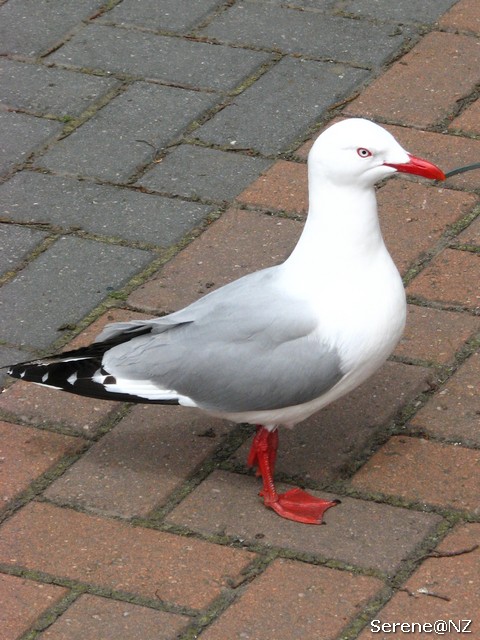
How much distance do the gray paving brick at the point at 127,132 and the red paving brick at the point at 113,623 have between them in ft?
7.07

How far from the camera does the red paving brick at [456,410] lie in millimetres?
3857

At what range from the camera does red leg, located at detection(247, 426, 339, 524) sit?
3.58 metres

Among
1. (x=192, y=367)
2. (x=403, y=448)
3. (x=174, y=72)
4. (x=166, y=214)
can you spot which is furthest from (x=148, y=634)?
(x=174, y=72)

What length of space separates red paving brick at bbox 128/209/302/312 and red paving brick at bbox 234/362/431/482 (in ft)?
2.25

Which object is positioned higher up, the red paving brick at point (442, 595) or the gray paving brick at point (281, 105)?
the gray paving brick at point (281, 105)

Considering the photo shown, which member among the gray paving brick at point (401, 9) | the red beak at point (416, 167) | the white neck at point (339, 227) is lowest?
the gray paving brick at point (401, 9)

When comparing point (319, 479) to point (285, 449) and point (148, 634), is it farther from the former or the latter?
point (148, 634)

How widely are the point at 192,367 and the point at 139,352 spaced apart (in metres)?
0.18

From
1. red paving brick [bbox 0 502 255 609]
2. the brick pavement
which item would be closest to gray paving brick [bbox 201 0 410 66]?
the brick pavement

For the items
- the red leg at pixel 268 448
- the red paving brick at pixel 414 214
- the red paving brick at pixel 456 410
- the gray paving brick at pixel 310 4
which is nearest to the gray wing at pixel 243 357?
the red leg at pixel 268 448

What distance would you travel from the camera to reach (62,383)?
3707 mm

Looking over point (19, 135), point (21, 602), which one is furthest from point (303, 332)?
point (19, 135)

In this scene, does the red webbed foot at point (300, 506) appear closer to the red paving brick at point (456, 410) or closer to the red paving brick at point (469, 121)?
the red paving brick at point (456, 410)

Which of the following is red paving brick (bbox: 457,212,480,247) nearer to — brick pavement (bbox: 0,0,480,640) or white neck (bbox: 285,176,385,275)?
brick pavement (bbox: 0,0,480,640)
